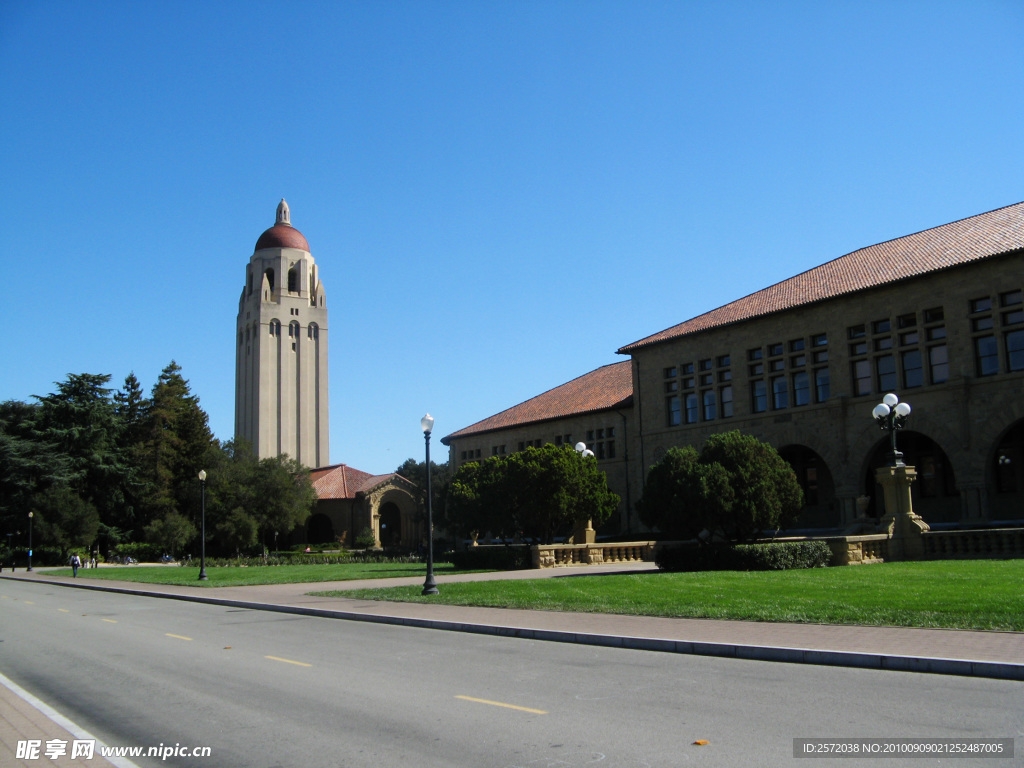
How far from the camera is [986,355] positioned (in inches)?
1346

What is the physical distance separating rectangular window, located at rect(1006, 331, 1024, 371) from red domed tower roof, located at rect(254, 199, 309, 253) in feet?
281

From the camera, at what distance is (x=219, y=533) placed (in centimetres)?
6138

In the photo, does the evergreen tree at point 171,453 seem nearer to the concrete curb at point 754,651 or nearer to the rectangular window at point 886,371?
the rectangular window at point 886,371

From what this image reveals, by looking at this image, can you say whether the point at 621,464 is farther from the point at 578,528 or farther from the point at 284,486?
the point at 284,486

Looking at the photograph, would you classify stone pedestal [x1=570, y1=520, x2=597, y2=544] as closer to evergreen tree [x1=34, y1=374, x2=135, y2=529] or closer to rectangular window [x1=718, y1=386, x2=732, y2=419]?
rectangular window [x1=718, y1=386, x2=732, y2=419]

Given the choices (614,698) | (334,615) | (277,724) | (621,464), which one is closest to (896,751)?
(614,698)

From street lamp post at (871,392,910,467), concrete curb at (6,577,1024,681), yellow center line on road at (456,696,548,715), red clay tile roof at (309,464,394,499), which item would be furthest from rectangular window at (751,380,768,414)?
red clay tile roof at (309,464,394,499)

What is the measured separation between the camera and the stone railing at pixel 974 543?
24422 millimetres

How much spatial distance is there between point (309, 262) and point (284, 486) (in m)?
46.7

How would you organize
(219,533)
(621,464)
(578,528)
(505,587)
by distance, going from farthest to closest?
(219,533) < (621,464) < (578,528) < (505,587)

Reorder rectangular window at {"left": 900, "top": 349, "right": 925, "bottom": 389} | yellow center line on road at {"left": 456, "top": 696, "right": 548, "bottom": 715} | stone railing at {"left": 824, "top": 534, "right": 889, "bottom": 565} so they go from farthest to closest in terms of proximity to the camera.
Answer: rectangular window at {"left": 900, "top": 349, "right": 925, "bottom": 389} < stone railing at {"left": 824, "top": 534, "right": 889, "bottom": 565} < yellow center line on road at {"left": 456, "top": 696, "right": 548, "bottom": 715}

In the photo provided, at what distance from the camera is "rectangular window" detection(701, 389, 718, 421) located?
45.8 meters

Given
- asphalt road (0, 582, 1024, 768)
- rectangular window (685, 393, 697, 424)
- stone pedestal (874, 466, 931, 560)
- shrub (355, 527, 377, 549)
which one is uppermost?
rectangular window (685, 393, 697, 424)

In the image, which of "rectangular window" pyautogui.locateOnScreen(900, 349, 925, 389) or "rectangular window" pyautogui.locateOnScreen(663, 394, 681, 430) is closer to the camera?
"rectangular window" pyautogui.locateOnScreen(900, 349, 925, 389)
